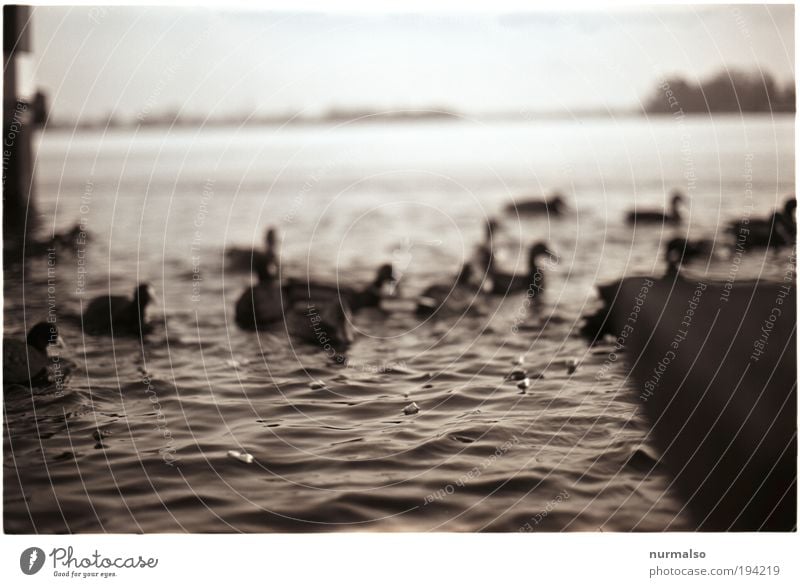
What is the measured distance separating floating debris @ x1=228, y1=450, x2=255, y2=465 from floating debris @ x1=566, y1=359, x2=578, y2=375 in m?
1.17

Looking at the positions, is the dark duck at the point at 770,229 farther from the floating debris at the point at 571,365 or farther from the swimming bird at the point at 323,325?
the swimming bird at the point at 323,325

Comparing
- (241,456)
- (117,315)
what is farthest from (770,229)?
(117,315)

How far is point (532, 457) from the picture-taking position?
9.75 feet

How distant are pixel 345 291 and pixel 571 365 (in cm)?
91

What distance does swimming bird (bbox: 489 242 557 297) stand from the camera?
346cm

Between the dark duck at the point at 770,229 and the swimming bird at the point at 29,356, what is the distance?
2.53 m

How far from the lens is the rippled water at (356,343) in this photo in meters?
2.92

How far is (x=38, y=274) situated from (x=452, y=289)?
5.12 feet

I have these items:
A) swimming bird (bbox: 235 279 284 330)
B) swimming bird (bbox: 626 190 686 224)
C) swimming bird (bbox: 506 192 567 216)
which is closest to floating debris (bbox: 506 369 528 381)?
swimming bird (bbox: 506 192 567 216)

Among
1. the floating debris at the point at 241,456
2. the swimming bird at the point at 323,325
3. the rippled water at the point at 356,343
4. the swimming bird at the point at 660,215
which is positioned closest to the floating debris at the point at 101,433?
the rippled water at the point at 356,343

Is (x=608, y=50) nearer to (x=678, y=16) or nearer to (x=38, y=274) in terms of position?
(x=678, y=16)
